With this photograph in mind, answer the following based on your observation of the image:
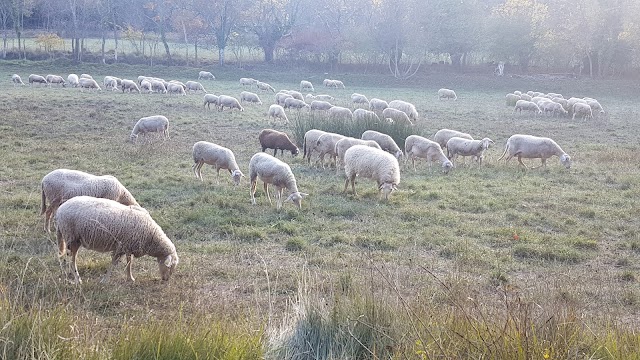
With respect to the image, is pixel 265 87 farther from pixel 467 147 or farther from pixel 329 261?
pixel 329 261

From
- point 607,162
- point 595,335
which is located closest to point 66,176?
point 595,335

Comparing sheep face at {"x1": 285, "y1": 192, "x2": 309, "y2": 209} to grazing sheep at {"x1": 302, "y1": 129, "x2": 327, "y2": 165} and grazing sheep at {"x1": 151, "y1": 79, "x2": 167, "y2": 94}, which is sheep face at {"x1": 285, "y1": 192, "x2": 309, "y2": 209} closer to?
grazing sheep at {"x1": 302, "y1": 129, "x2": 327, "y2": 165}

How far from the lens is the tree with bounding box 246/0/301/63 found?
208 ft

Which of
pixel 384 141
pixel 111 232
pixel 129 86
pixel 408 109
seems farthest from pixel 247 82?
pixel 111 232

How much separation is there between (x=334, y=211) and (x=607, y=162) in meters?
10.8

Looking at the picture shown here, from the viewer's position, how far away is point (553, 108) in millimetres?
31734

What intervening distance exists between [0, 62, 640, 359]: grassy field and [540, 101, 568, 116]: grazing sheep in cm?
772

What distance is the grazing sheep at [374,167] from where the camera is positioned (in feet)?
40.4

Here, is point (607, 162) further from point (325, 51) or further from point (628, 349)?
point (325, 51)

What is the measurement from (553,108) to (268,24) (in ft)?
128

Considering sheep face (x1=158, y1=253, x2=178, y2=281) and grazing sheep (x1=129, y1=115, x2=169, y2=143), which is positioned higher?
grazing sheep (x1=129, y1=115, x2=169, y2=143)

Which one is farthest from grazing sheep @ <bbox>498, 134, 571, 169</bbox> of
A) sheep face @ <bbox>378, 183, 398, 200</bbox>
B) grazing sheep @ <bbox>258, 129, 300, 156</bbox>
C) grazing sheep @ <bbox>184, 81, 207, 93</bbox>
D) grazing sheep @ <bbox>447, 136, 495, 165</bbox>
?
grazing sheep @ <bbox>184, 81, 207, 93</bbox>

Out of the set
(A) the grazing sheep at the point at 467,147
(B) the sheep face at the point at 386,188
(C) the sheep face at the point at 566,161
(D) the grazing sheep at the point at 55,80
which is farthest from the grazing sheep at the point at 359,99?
(B) the sheep face at the point at 386,188

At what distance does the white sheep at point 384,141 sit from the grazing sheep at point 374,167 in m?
3.69
